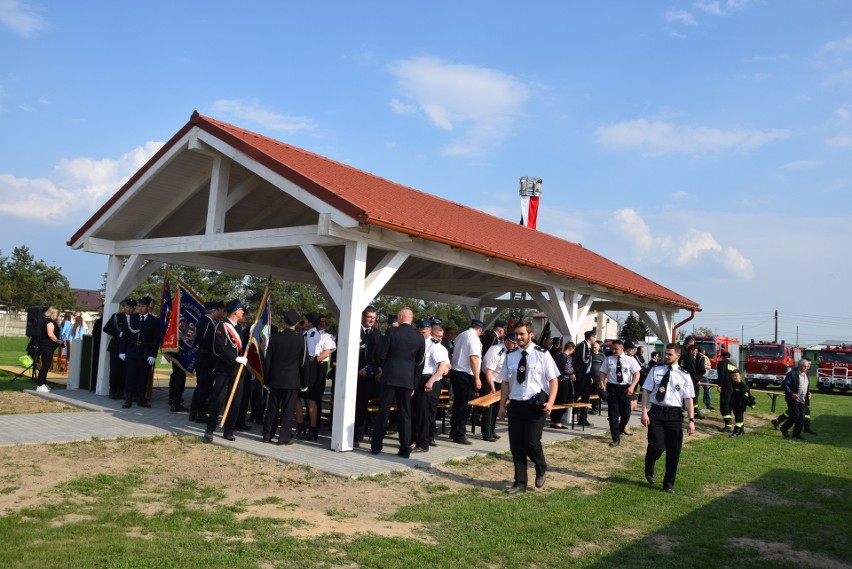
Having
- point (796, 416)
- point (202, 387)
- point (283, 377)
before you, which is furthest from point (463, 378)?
point (796, 416)

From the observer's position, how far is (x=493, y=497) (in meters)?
6.82

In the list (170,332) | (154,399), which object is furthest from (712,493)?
(154,399)

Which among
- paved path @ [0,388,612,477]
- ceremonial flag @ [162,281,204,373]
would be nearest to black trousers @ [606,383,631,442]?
paved path @ [0,388,612,477]

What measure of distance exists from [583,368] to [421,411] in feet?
15.1

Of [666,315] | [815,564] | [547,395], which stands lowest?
[815,564]

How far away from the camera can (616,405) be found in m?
10.8

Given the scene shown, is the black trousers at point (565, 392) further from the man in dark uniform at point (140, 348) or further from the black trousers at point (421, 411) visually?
the man in dark uniform at point (140, 348)

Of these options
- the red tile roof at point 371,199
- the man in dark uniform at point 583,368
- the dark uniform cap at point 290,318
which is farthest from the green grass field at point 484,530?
the man in dark uniform at point 583,368

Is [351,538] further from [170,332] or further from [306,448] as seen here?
[170,332]

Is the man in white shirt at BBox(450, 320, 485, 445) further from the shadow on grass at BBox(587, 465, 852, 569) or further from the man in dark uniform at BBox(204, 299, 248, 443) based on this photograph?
the man in dark uniform at BBox(204, 299, 248, 443)

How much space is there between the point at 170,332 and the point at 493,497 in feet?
21.0

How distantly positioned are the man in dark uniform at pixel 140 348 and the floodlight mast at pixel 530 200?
1572 centimetres

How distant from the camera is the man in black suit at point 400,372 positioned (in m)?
8.22

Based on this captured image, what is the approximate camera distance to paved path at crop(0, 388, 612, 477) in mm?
7832
